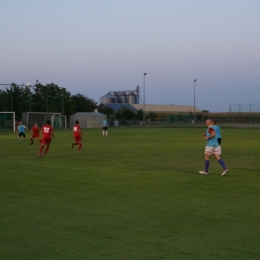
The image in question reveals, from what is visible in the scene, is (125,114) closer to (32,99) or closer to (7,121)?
(32,99)

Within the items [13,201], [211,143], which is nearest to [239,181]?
[211,143]

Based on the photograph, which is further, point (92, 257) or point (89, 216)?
point (89, 216)

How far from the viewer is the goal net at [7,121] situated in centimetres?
5782

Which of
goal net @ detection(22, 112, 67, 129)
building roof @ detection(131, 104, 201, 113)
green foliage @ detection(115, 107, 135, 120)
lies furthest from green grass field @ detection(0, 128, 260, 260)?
building roof @ detection(131, 104, 201, 113)

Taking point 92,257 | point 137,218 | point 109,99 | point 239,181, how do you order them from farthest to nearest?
1. point 109,99
2. point 239,181
3. point 137,218
4. point 92,257

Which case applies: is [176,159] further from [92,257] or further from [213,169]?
[92,257]

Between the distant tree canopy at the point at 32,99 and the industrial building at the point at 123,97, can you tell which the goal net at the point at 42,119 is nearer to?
the distant tree canopy at the point at 32,99

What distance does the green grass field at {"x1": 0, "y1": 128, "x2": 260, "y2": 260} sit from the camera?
21.0ft

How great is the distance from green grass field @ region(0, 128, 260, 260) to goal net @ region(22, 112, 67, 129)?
46.8 meters

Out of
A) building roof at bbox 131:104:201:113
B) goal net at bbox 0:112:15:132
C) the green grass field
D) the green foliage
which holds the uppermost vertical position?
building roof at bbox 131:104:201:113

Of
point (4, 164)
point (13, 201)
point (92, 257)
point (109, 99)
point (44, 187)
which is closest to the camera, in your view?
point (92, 257)

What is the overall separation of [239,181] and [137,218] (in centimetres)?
543

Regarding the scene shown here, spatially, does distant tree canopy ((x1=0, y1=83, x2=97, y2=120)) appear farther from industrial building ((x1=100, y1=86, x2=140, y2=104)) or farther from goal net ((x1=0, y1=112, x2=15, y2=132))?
industrial building ((x1=100, y1=86, x2=140, y2=104))

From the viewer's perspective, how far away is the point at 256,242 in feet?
21.9
